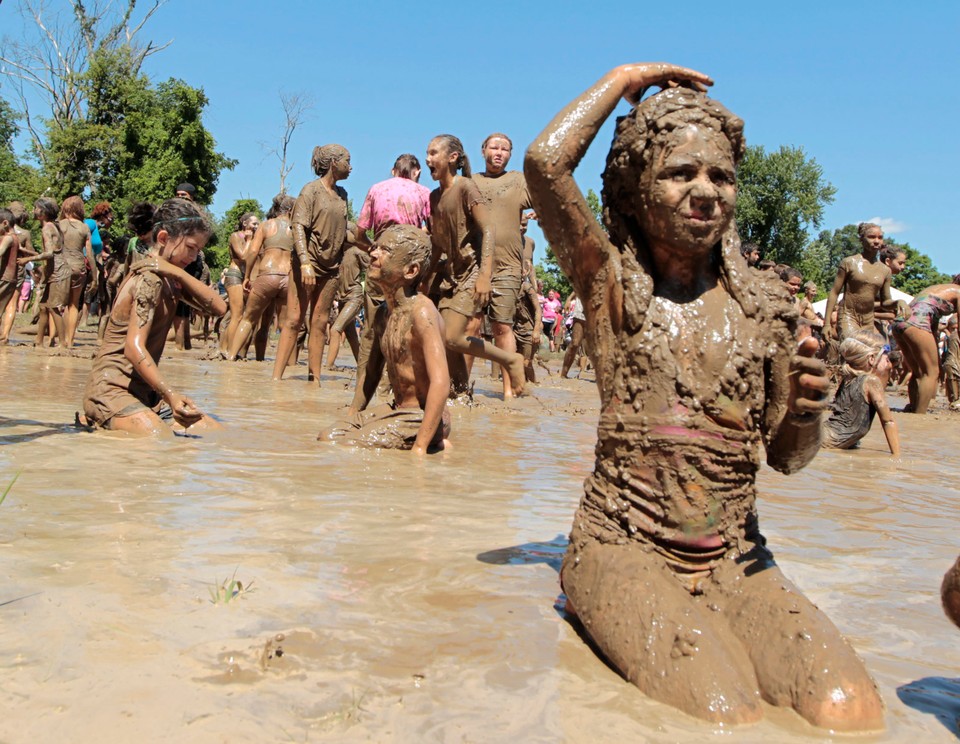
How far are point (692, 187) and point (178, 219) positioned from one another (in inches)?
163

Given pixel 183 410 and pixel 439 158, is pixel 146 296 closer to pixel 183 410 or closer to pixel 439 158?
pixel 183 410

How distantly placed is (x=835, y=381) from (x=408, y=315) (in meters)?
9.71

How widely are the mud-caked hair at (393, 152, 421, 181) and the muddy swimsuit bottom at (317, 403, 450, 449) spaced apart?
A: 3524 mm

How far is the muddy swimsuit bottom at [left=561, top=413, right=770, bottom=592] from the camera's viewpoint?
2.95 metres

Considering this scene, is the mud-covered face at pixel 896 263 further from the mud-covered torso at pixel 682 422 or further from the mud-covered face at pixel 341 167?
the mud-covered torso at pixel 682 422

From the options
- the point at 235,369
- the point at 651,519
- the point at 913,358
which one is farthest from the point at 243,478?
the point at 913,358

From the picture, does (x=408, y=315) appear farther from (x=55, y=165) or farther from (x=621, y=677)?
(x=55, y=165)

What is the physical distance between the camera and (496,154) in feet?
30.1

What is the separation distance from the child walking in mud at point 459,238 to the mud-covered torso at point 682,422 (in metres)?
5.02

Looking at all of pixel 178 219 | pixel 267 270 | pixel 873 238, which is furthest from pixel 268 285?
pixel 873 238

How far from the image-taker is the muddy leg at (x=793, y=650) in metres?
2.34

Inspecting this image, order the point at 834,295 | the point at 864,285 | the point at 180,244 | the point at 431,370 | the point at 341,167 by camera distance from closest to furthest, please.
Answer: the point at 431,370 → the point at 180,244 → the point at 341,167 → the point at 864,285 → the point at 834,295

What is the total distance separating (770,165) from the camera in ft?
185

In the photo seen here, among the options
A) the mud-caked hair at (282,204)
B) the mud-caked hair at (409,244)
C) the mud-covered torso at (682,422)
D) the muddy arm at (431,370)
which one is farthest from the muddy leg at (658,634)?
the mud-caked hair at (282,204)
